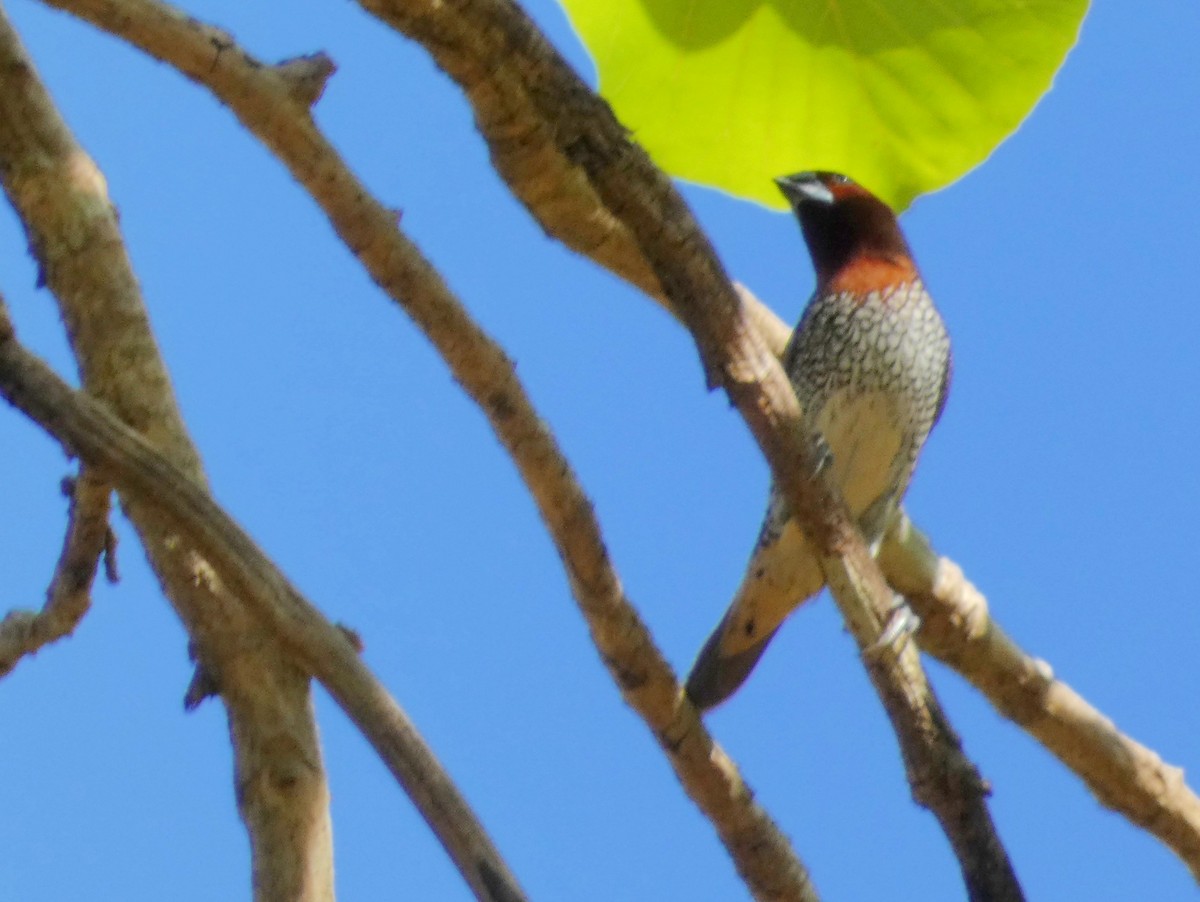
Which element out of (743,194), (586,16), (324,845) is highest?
(586,16)

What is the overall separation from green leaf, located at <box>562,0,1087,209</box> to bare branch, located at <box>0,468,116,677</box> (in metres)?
1.20

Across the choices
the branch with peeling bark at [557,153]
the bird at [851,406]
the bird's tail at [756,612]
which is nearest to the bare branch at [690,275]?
the branch with peeling bark at [557,153]

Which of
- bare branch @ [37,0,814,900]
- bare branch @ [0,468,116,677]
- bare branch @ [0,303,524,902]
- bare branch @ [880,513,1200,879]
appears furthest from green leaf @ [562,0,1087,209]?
bare branch @ [0,303,524,902]

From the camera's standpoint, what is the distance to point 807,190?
4.28 metres

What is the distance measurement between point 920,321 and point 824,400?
1.25ft

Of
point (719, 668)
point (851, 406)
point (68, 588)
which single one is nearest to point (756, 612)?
point (719, 668)

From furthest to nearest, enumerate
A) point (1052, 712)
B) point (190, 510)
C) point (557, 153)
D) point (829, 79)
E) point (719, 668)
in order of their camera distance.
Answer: point (719, 668)
point (1052, 712)
point (829, 79)
point (557, 153)
point (190, 510)

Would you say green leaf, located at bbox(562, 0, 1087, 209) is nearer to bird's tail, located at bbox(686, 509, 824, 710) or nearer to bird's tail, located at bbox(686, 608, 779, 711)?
bird's tail, located at bbox(686, 509, 824, 710)

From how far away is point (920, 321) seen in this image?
3977 millimetres

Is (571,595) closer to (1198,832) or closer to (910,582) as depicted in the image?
(910,582)

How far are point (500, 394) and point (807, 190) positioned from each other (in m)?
2.25

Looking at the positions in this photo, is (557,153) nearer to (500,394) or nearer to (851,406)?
(500,394)

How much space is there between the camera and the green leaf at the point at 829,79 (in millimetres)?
2477

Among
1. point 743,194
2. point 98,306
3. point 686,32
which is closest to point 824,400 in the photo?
point 743,194
